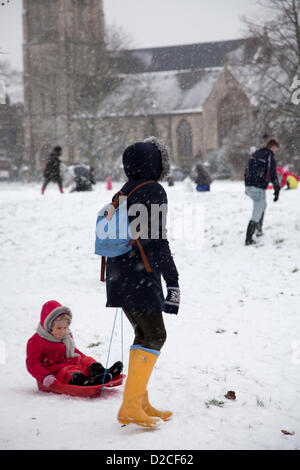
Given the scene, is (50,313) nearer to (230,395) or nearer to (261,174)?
(230,395)

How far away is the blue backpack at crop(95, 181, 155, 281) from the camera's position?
Answer: 12.5ft

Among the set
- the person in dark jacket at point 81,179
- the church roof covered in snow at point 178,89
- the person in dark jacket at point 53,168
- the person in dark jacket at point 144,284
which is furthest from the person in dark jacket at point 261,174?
the church roof covered in snow at point 178,89

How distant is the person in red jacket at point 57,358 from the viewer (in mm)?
4695

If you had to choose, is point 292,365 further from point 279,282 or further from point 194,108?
point 194,108

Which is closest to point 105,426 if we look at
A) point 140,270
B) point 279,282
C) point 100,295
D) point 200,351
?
point 140,270

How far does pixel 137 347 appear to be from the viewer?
12.7 feet

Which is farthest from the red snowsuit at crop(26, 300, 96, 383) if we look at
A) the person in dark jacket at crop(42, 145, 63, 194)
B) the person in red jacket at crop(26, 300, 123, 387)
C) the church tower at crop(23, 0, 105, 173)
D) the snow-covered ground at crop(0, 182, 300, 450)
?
the church tower at crop(23, 0, 105, 173)

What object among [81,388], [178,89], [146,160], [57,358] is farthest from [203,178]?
[178,89]

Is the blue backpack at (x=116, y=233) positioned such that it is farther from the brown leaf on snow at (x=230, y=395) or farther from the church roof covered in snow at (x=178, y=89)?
the church roof covered in snow at (x=178, y=89)

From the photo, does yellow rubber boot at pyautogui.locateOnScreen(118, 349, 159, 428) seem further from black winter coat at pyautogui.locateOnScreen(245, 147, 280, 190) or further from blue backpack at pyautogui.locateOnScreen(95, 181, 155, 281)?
black winter coat at pyautogui.locateOnScreen(245, 147, 280, 190)

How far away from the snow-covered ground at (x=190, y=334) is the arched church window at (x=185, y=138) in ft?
143

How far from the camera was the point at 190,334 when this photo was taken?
6.82 meters

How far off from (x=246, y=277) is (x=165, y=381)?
183 inches

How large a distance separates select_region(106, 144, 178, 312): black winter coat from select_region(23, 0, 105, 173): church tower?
127 feet
